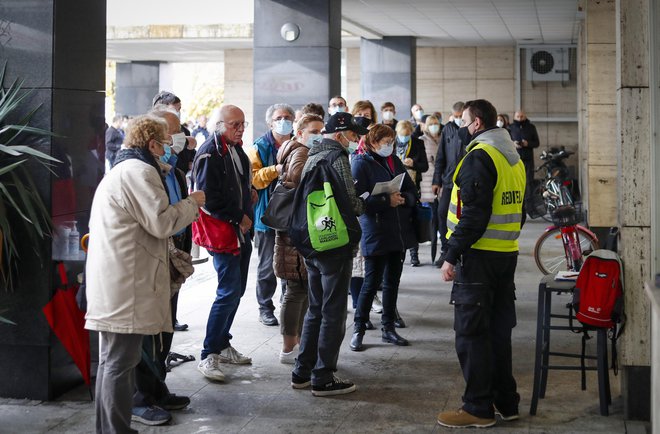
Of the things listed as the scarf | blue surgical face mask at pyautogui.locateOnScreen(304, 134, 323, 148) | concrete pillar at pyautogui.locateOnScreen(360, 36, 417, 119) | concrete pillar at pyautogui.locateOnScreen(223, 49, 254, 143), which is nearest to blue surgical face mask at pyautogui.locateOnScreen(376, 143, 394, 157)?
blue surgical face mask at pyautogui.locateOnScreen(304, 134, 323, 148)

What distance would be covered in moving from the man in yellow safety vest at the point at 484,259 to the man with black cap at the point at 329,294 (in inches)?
32.0

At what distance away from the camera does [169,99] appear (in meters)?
7.32

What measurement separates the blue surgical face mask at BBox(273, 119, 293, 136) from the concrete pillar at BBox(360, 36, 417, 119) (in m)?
13.6

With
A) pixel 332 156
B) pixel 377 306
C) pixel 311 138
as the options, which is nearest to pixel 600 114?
pixel 377 306

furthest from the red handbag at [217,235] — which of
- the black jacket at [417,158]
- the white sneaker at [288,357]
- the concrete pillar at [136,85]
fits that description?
the concrete pillar at [136,85]

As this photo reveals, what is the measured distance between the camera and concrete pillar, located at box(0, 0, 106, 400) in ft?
19.3

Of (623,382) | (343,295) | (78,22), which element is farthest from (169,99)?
(623,382)

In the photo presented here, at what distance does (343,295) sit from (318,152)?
904 mm

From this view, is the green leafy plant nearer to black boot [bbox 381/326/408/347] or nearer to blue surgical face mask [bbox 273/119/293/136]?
blue surgical face mask [bbox 273/119/293/136]

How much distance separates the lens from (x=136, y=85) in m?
29.1

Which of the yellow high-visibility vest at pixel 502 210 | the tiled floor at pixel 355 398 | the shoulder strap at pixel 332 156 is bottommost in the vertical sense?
the tiled floor at pixel 355 398

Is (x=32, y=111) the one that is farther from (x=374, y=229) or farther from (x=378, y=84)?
(x=378, y=84)

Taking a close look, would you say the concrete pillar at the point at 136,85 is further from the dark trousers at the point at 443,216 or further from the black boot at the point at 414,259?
the dark trousers at the point at 443,216

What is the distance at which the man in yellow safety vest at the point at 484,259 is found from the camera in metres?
5.23
